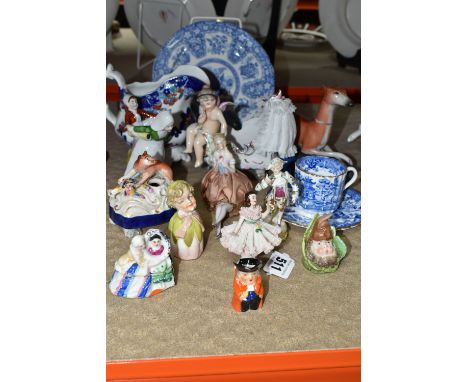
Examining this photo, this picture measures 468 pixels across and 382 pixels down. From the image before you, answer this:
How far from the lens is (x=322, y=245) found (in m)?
1.69

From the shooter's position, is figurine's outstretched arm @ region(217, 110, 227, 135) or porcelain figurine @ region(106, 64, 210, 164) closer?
figurine's outstretched arm @ region(217, 110, 227, 135)

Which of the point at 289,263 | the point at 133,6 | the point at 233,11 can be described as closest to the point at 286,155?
the point at 289,263

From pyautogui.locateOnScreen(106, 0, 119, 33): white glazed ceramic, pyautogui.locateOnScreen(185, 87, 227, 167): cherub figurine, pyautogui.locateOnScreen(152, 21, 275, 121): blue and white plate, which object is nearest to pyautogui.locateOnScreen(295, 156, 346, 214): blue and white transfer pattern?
pyautogui.locateOnScreen(185, 87, 227, 167): cherub figurine

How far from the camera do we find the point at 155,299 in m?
1.59

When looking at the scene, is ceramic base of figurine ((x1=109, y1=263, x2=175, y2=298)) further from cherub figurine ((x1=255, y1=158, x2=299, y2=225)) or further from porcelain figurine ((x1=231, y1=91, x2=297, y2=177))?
porcelain figurine ((x1=231, y1=91, x2=297, y2=177))

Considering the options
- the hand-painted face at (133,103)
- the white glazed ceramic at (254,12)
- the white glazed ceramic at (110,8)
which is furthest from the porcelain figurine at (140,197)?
the white glazed ceramic at (254,12)

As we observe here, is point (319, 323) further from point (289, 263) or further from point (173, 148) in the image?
point (173, 148)

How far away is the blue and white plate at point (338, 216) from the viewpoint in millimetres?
1941

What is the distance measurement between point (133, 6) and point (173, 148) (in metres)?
1.51

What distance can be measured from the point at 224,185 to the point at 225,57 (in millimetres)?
770

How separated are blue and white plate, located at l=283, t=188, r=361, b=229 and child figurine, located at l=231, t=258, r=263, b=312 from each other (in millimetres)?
Answer: 452

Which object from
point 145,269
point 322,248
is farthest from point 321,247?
point 145,269

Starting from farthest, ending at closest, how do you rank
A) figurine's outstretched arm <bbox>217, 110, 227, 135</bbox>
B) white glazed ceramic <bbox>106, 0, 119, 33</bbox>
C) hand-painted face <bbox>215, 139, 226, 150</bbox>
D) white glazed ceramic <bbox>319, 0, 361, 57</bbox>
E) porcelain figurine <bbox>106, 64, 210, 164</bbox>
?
white glazed ceramic <bbox>319, 0, 361, 57</bbox> → white glazed ceramic <bbox>106, 0, 119, 33</bbox> → porcelain figurine <bbox>106, 64, 210, 164</bbox> → figurine's outstretched arm <bbox>217, 110, 227, 135</bbox> → hand-painted face <bbox>215, 139, 226, 150</bbox>

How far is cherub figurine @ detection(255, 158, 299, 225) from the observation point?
1.76 meters
